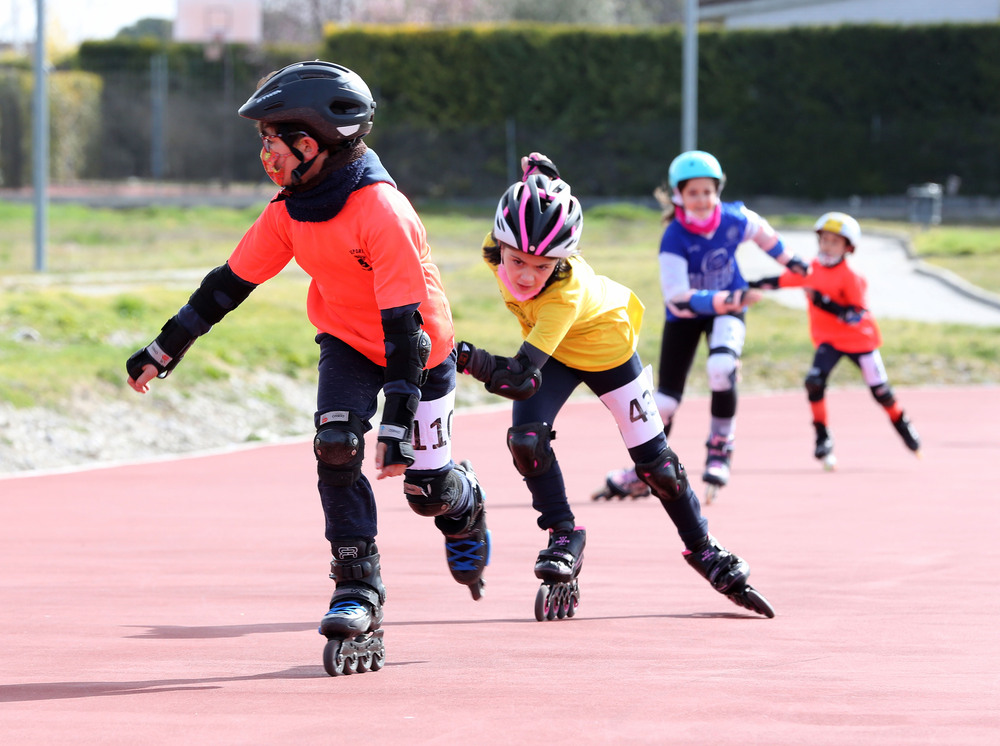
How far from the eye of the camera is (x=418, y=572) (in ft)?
23.9

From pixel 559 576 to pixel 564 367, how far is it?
0.93 metres

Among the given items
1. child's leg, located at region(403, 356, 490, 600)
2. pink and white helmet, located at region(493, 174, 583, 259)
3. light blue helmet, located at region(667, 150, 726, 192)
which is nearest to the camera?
child's leg, located at region(403, 356, 490, 600)

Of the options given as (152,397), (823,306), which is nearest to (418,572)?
(823,306)

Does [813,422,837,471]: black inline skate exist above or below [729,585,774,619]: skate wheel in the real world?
below

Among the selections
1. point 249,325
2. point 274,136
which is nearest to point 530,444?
point 274,136

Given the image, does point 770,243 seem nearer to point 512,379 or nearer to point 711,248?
point 711,248

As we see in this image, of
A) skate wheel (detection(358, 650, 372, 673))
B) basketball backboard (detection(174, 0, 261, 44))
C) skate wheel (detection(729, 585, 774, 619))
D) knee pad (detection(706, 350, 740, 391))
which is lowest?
skate wheel (detection(729, 585, 774, 619))

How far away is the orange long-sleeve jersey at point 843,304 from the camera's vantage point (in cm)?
1171

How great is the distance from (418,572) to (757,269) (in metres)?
18.6

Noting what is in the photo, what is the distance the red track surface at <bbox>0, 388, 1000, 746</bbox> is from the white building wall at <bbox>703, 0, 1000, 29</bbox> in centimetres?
3906

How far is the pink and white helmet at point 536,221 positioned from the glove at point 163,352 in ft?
4.04

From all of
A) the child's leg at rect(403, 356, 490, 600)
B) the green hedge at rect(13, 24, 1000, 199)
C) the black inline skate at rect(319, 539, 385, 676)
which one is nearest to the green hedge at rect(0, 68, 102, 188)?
the green hedge at rect(13, 24, 1000, 199)

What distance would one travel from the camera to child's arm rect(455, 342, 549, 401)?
17.9 ft

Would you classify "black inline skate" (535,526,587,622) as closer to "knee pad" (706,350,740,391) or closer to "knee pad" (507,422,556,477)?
"knee pad" (507,422,556,477)
